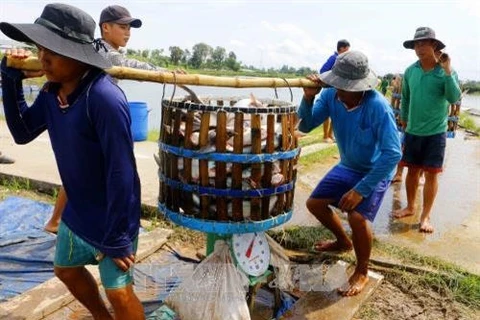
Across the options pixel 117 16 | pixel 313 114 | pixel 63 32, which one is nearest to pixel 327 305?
pixel 313 114

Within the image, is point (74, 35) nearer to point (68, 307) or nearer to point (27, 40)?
point (27, 40)

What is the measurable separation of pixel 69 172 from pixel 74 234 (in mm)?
369

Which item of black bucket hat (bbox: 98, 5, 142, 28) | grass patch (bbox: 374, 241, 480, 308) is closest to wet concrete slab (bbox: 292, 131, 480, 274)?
grass patch (bbox: 374, 241, 480, 308)

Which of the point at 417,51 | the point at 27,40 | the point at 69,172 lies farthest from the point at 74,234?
the point at 417,51

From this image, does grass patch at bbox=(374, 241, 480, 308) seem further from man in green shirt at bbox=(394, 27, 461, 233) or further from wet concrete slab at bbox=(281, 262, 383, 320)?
man in green shirt at bbox=(394, 27, 461, 233)

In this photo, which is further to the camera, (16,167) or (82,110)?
(16,167)

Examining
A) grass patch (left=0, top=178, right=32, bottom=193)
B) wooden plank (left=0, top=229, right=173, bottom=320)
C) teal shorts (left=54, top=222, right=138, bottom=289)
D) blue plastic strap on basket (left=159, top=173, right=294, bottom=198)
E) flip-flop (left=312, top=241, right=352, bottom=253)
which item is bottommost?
wooden plank (left=0, top=229, right=173, bottom=320)

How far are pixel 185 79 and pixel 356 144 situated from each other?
4.85 feet

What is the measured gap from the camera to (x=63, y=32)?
217 cm

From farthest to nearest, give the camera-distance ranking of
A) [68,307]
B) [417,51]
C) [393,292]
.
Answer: [417,51]
[393,292]
[68,307]

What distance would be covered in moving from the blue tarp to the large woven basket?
1.57 metres

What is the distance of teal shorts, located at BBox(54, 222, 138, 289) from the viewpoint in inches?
95.0

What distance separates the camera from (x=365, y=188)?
3438mm

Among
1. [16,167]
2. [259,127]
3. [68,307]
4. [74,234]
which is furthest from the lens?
[16,167]
